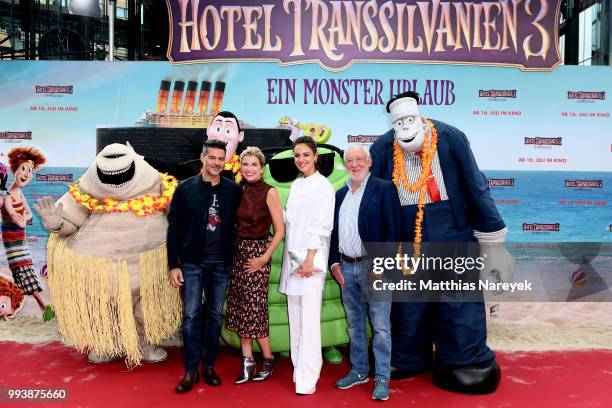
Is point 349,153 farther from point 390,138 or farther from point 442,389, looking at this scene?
point 442,389

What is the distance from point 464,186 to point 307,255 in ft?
3.13

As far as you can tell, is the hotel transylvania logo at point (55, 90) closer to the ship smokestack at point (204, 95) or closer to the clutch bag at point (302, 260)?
the ship smokestack at point (204, 95)

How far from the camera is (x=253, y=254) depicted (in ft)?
9.07

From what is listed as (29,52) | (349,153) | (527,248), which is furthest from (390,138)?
(29,52)

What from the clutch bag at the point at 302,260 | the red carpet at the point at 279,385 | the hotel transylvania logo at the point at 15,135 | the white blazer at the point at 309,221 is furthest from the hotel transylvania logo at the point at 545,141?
the hotel transylvania logo at the point at 15,135

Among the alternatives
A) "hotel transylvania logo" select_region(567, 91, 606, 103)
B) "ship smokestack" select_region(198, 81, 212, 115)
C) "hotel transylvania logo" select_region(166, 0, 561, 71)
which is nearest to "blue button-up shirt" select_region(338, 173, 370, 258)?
"hotel transylvania logo" select_region(166, 0, 561, 71)

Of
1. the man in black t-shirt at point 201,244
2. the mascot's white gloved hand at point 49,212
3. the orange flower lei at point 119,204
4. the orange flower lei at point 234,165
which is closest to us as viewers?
the man in black t-shirt at point 201,244

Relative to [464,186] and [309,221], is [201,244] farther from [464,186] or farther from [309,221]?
[464,186]

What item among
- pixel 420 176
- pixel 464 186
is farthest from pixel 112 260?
pixel 464 186

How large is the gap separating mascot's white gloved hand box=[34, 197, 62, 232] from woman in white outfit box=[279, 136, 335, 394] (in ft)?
4.32

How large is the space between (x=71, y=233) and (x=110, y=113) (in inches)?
63.9

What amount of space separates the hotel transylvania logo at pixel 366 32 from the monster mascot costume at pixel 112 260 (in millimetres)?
1662

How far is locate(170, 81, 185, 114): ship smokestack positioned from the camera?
429cm

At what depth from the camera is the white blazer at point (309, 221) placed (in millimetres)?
2631
